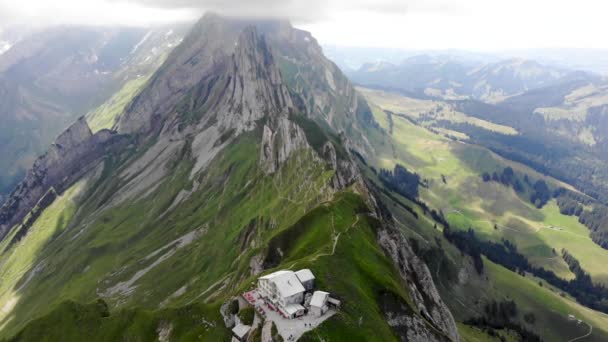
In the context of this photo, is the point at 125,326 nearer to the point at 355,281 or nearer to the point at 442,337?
the point at 355,281

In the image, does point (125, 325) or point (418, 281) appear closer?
point (125, 325)

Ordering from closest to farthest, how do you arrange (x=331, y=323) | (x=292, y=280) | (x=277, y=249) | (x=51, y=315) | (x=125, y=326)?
(x=331, y=323)
(x=292, y=280)
(x=125, y=326)
(x=277, y=249)
(x=51, y=315)

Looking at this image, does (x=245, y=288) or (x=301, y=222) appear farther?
(x=301, y=222)

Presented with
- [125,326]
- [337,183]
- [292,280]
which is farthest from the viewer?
[337,183]

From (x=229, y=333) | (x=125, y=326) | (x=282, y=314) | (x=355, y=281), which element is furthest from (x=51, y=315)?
(x=355, y=281)

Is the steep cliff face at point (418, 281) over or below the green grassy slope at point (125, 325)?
below

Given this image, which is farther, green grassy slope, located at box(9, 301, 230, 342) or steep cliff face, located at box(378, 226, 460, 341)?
steep cliff face, located at box(378, 226, 460, 341)

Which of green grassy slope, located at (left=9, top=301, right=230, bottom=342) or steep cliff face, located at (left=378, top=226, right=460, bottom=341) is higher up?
green grassy slope, located at (left=9, top=301, right=230, bottom=342)

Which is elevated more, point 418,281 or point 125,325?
point 125,325

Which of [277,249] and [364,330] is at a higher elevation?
[364,330]

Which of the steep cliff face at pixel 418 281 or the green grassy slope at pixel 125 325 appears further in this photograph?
the steep cliff face at pixel 418 281

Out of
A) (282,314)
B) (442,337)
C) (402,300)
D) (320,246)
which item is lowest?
(442,337)
